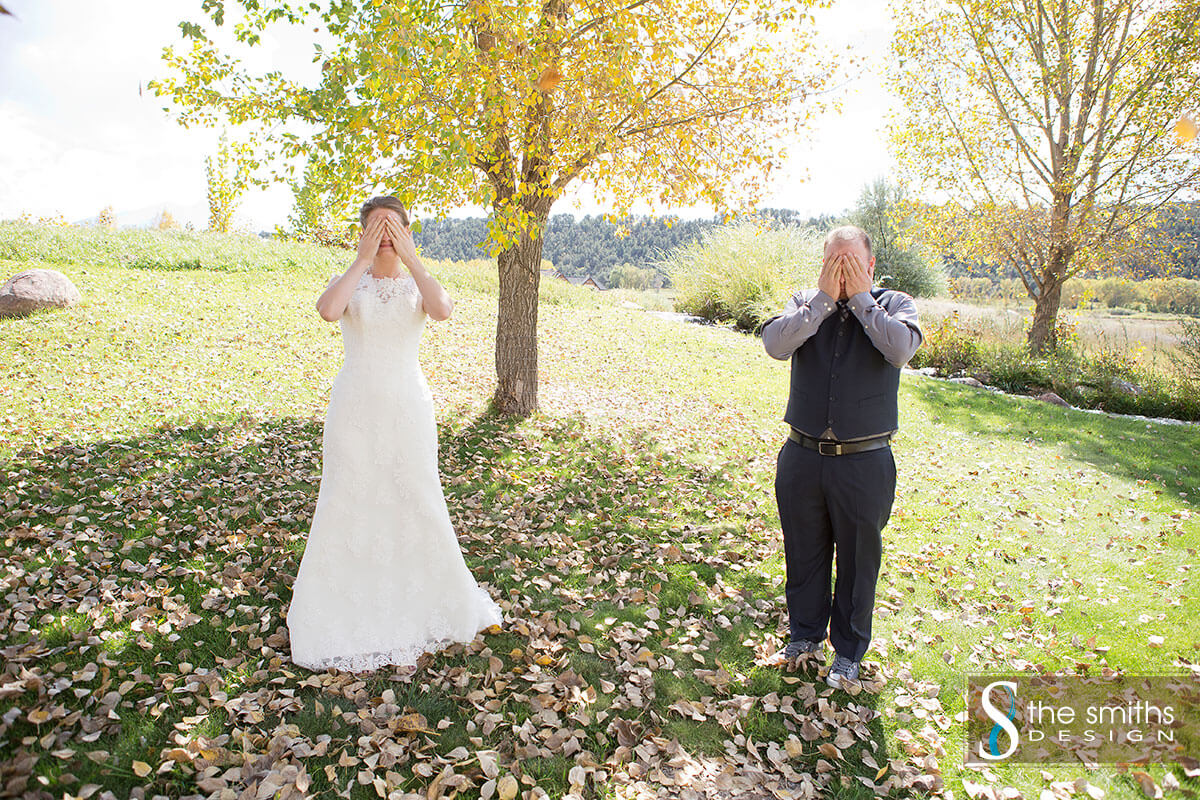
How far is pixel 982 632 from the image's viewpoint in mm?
4906

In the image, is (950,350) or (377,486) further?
(950,350)

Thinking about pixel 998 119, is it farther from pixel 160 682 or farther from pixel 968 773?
pixel 160 682

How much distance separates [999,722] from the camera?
3.82 metres

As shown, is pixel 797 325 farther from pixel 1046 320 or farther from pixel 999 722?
pixel 1046 320

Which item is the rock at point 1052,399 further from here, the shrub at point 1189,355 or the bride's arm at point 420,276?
the bride's arm at point 420,276

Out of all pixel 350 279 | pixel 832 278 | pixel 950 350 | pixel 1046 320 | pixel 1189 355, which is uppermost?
pixel 832 278

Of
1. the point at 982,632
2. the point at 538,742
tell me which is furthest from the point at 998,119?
the point at 538,742

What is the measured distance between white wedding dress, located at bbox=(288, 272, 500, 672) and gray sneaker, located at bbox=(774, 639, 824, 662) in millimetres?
2334

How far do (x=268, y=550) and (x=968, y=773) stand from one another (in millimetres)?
5204

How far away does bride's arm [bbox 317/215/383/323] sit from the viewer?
3.68 metres

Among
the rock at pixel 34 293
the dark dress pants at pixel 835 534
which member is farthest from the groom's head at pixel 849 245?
the rock at pixel 34 293

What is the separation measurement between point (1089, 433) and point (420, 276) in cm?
1175

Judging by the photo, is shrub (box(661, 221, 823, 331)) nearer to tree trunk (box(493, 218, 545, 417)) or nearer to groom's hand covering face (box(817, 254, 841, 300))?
tree trunk (box(493, 218, 545, 417))

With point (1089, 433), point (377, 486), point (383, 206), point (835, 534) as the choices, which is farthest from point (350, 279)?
point (1089, 433)
